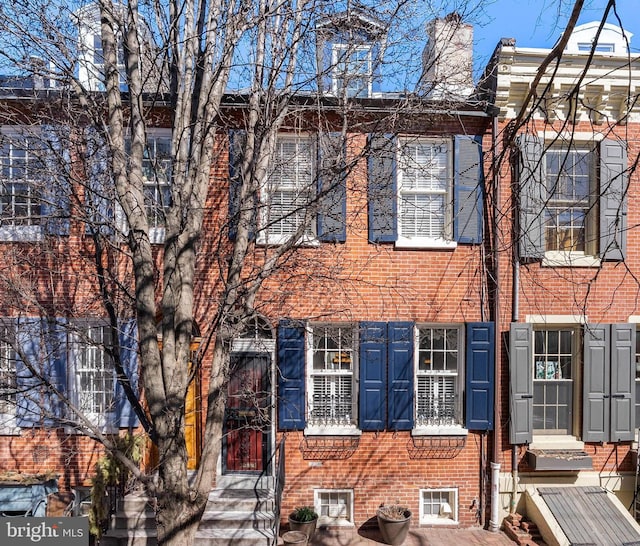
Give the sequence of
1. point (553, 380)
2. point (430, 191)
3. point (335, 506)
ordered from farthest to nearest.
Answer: point (553, 380), point (430, 191), point (335, 506)

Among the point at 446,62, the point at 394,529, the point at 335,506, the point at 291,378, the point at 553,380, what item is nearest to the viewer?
the point at 446,62

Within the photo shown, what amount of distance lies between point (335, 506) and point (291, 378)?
2247 millimetres

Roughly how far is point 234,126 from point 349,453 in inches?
215

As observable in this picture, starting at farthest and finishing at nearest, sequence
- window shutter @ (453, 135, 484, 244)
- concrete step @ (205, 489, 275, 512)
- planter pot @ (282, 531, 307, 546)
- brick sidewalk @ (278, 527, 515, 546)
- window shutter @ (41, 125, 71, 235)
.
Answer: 1. window shutter @ (453, 135, 484, 244)
2. brick sidewalk @ (278, 527, 515, 546)
3. planter pot @ (282, 531, 307, 546)
4. concrete step @ (205, 489, 275, 512)
5. window shutter @ (41, 125, 71, 235)

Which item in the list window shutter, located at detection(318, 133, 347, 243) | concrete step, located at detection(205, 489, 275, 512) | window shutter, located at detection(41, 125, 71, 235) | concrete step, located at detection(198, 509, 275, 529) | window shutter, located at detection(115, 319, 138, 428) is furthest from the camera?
window shutter, located at detection(115, 319, 138, 428)

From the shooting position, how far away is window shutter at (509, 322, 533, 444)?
23.3ft

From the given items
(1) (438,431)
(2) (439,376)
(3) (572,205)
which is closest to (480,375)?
(2) (439,376)

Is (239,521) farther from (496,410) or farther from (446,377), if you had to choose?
(496,410)

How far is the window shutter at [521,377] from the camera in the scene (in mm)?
7105

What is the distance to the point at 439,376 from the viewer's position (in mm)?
7438

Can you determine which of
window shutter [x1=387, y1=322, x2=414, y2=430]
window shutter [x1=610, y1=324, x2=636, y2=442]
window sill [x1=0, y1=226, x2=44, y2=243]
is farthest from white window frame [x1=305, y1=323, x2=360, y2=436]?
window sill [x1=0, y1=226, x2=44, y2=243]

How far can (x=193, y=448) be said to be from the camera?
716 centimetres

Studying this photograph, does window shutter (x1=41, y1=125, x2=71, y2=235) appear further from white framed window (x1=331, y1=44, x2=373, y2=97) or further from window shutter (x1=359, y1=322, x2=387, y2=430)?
window shutter (x1=359, y1=322, x2=387, y2=430)

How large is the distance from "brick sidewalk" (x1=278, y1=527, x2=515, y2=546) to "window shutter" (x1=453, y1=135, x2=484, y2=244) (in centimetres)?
462
